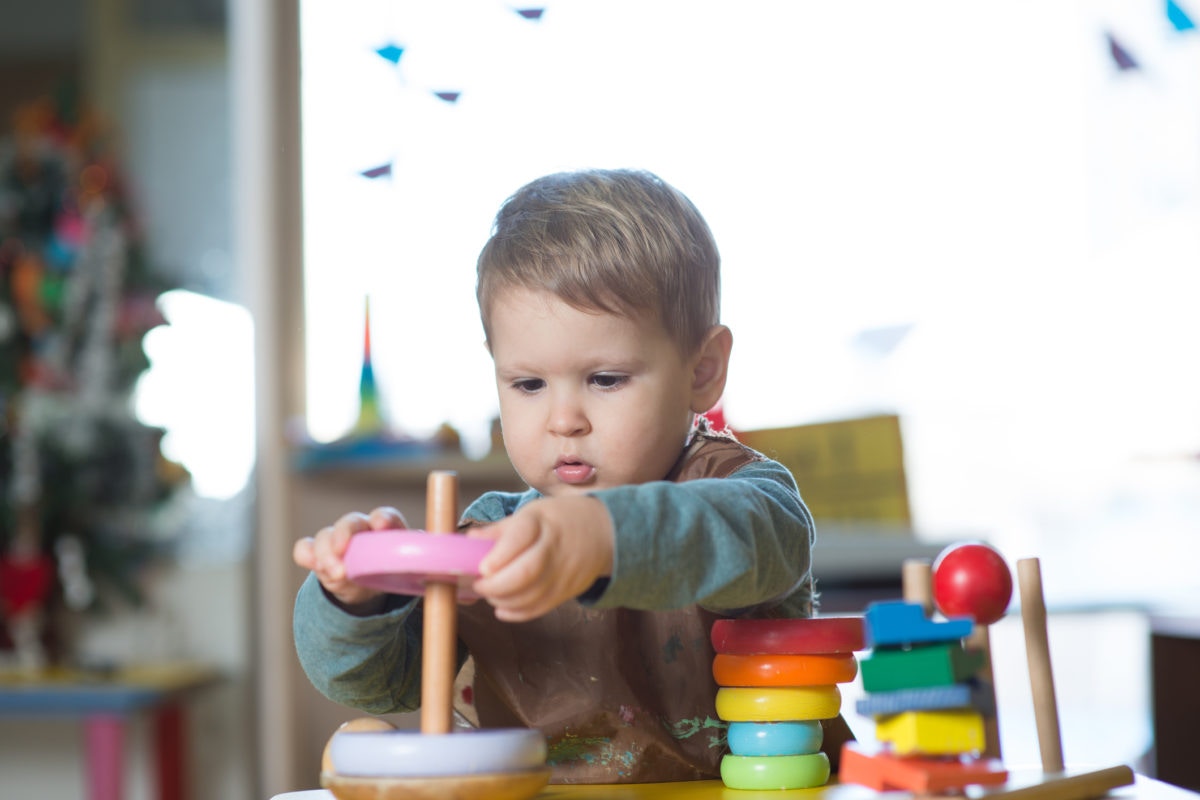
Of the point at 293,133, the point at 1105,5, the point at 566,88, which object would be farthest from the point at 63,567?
the point at 1105,5

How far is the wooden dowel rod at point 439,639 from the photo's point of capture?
562 mm

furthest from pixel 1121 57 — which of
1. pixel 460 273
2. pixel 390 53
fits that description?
pixel 390 53

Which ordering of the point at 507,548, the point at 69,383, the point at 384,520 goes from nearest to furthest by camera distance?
the point at 507,548 < the point at 384,520 < the point at 69,383

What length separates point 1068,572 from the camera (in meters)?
2.85

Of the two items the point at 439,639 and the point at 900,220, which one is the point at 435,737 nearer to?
the point at 439,639

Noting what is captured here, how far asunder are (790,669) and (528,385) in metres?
0.23

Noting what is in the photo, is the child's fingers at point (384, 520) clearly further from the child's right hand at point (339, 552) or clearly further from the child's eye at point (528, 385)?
the child's eye at point (528, 385)

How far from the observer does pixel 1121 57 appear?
2.71 meters

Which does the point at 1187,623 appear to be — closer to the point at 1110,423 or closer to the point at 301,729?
the point at 1110,423

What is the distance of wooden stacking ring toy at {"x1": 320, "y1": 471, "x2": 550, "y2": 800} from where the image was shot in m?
0.55

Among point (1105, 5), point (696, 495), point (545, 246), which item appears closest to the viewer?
point (696, 495)

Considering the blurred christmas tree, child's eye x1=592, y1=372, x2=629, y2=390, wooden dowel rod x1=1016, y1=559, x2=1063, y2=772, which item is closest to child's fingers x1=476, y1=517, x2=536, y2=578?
child's eye x1=592, y1=372, x2=629, y2=390

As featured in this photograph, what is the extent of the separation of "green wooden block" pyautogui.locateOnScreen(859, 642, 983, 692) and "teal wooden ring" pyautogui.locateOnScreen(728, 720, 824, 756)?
13 centimetres

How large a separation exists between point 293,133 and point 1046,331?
70.3 inches
